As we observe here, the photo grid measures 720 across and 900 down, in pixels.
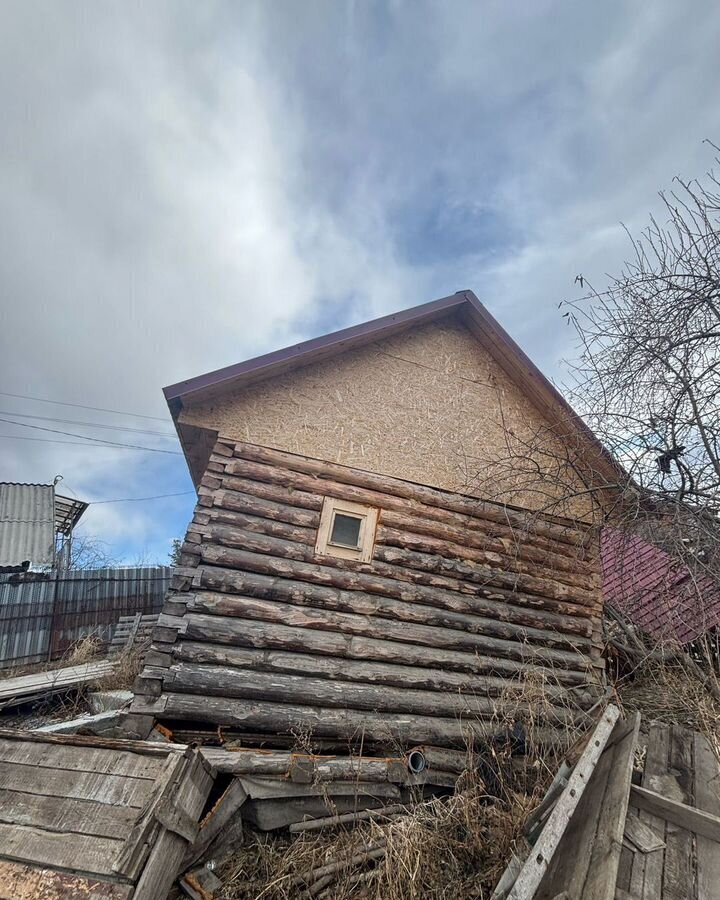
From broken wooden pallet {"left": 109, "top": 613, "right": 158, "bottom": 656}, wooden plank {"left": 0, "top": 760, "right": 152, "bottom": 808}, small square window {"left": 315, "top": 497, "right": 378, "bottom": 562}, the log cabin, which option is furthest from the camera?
broken wooden pallet {"left": 109, "top": 613, "right": 158, "bottom": 656}

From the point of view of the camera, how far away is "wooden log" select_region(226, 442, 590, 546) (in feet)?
18.1

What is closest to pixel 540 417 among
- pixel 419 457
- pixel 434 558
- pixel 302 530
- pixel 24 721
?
pixel 419 457

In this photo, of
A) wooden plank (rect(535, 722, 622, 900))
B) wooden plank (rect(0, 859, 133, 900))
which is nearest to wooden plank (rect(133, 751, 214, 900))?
wooden plank (rect(0, 859, 133, 900))

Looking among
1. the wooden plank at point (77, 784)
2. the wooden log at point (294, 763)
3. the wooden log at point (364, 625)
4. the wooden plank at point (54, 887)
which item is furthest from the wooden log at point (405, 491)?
the wooden plank at point (54, 887)

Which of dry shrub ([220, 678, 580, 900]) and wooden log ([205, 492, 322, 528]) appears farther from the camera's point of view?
wooden log ([205, 492, 322, 528])

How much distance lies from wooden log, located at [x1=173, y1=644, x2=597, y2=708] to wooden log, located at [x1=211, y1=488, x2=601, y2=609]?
88 cm

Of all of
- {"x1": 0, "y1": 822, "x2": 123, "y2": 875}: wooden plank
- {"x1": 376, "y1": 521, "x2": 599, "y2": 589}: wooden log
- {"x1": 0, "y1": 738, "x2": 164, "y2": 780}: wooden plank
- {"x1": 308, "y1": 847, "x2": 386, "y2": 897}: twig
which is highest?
{"x1": 376, "y1": 521, "x2": 599, "y2": 589}: wooden log

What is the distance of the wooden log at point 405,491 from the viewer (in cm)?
552

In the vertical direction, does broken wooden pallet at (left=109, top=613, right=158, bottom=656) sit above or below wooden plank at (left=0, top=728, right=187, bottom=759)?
below

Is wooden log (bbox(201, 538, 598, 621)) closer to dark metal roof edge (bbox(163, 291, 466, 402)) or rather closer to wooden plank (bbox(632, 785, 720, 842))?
dark metal roof edge (bbox(163, 291, 466, 402))

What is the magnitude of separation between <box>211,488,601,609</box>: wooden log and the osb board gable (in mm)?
1019

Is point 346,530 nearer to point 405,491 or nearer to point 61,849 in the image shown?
point 405,491

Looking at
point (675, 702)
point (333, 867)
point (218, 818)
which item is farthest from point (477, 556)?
point (218, 818)

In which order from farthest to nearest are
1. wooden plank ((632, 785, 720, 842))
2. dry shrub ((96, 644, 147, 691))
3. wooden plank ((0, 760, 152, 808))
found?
dry shrub ((96, 644, 147, 691)) → wooden plank ((0, 760, 152, 808)) → wooden plank ((632, 785, 720, 842))
